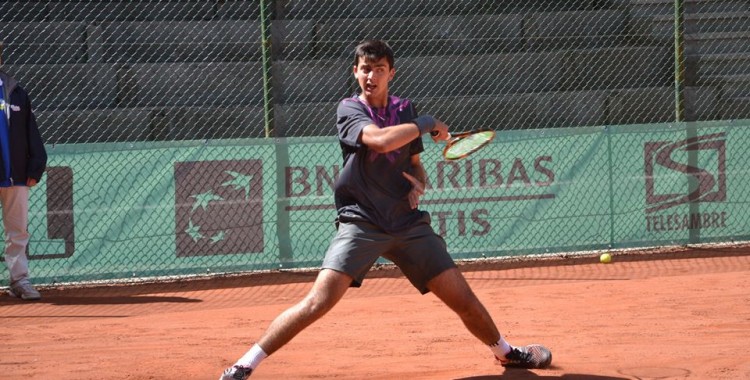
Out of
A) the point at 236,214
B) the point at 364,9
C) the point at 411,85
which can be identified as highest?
the point at 364,9

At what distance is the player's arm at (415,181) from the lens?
5.52 metres

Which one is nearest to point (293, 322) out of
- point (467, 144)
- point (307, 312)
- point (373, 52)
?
point (307, 312)

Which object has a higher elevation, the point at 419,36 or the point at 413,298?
the point at 419,36

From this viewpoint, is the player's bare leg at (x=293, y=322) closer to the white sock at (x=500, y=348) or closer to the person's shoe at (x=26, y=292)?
the white sock at (x=500, y=348)

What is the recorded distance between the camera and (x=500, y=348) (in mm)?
5914

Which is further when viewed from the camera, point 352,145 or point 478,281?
point 478,281

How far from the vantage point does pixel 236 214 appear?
35.0 feet

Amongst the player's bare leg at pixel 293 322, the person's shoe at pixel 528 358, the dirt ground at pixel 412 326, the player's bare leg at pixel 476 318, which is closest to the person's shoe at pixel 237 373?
the player's bare leg at pixel 293 322

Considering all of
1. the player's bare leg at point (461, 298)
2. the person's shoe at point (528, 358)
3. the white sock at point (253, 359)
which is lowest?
the person's shoe at point (528, 358)

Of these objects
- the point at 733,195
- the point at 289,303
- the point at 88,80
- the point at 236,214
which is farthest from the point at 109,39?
the point at 733,195

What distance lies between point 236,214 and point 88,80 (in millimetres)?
4027

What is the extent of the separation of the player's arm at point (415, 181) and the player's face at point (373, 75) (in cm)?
40

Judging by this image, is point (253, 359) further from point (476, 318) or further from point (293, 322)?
point (476, 318)

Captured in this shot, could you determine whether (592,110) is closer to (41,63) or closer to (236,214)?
(236,214)
